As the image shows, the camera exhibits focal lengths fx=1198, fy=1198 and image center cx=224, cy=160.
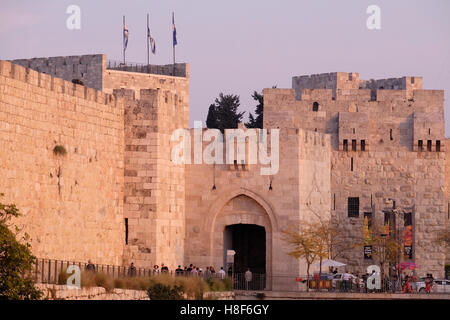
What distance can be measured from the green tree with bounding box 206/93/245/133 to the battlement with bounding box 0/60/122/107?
96.4 feet

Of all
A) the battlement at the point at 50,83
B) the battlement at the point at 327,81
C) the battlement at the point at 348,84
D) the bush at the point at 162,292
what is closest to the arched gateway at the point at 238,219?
the battlement at the point at 50,83

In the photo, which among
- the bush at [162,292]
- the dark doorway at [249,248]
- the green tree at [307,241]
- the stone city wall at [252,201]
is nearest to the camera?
the bush at [162,292]

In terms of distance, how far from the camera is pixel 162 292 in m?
25.9

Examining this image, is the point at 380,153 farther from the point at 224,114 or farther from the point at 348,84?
the point at 224,114

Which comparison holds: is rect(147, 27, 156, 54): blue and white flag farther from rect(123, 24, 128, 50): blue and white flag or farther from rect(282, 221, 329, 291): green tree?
rect(282, 221, 329, 291): green tree

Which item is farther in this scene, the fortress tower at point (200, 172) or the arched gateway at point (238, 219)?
the arched gateway at point (238, 219)

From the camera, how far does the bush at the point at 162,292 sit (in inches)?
1013

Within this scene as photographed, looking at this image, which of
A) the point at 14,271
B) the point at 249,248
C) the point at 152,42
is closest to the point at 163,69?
the point at 152,42

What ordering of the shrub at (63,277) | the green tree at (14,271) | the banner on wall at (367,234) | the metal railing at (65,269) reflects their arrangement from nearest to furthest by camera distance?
the green tree at (14,271), the metal railing at (65,269), the shrub at (63,277), the banner on wall at (367,234)

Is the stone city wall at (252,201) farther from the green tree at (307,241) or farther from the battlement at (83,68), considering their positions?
the battlement at (83,68)

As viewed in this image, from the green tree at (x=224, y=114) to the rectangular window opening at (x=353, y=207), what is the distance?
635 inches

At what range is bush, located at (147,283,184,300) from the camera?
1013 inches

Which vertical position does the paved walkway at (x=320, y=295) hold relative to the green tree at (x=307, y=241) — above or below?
below
